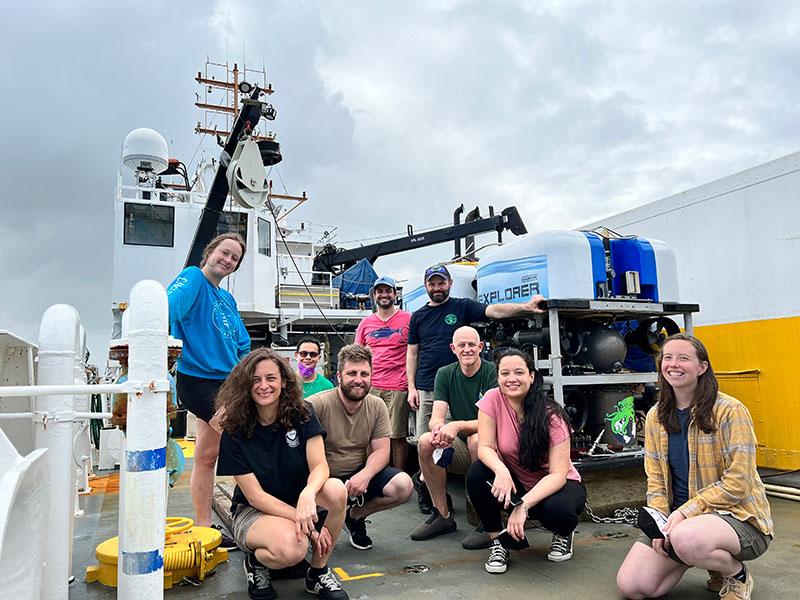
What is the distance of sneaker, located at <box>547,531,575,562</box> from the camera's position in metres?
3.01

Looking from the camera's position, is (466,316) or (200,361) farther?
(466,316)

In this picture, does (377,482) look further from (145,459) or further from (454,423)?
(145,459)

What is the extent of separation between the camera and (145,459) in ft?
5.96

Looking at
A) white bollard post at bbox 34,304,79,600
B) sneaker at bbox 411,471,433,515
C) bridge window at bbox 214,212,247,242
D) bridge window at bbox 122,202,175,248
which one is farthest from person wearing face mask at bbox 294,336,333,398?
bridge window at bbox 122,202,175,248

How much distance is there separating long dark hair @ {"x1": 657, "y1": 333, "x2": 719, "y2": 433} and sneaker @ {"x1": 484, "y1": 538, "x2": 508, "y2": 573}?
41.4 inches

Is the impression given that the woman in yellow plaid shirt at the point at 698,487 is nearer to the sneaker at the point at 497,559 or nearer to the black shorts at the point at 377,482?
the sneaker at the point at 497,559

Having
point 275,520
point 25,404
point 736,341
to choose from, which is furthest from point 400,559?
point 736,341

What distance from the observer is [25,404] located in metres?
2.56

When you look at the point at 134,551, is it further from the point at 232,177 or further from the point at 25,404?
the point at 232,177

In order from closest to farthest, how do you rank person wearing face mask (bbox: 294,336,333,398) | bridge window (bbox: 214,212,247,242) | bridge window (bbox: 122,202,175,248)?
1. person wearing face mask (bbox: 294,336,333,398)
2. bridge window (bbox: 122,202,175,248)
3. bridge window (bbox: 214,212,247,242)

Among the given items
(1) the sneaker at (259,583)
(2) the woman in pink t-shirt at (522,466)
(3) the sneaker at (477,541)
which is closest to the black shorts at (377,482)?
(2) the woman in pink t-shirt at (522,466)

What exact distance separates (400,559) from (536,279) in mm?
2237

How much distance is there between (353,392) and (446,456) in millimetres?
808

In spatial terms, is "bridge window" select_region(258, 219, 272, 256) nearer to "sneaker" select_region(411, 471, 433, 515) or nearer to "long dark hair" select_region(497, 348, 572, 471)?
"sneaker" select_region(411, 471, 433, 515)
